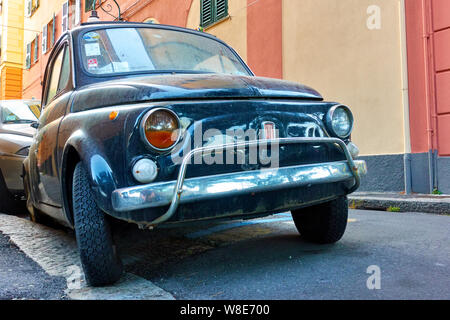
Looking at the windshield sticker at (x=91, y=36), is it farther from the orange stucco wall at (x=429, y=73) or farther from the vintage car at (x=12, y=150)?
the orange stucco wall at (x=429, y=73)

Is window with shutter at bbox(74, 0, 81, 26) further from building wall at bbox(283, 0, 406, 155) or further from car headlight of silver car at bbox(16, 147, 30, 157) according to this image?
car headlight of silver car at bbox(16, 147, 30, 157)

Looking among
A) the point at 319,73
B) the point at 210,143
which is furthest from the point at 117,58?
the point at 319,73

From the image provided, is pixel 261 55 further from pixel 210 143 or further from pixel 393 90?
pixel 210 143

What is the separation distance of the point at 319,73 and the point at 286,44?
3.83ft

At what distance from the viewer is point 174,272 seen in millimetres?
2422

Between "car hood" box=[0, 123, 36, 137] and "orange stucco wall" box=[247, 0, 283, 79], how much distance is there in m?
5.00

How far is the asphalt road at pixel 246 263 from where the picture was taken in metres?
2.02

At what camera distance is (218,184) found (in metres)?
1.98

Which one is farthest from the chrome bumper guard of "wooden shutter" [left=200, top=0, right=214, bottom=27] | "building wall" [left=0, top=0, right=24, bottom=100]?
Result: "building wall" [left=0, top=0, right=24, bottom=100]

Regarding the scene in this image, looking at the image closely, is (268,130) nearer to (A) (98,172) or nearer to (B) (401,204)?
(A) (98,172)

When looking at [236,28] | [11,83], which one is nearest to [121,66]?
[236,28]

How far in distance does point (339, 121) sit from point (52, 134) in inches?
76.1

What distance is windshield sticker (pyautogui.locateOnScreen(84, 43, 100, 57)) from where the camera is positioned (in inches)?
116

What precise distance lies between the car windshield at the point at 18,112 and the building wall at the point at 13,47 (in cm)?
2262
